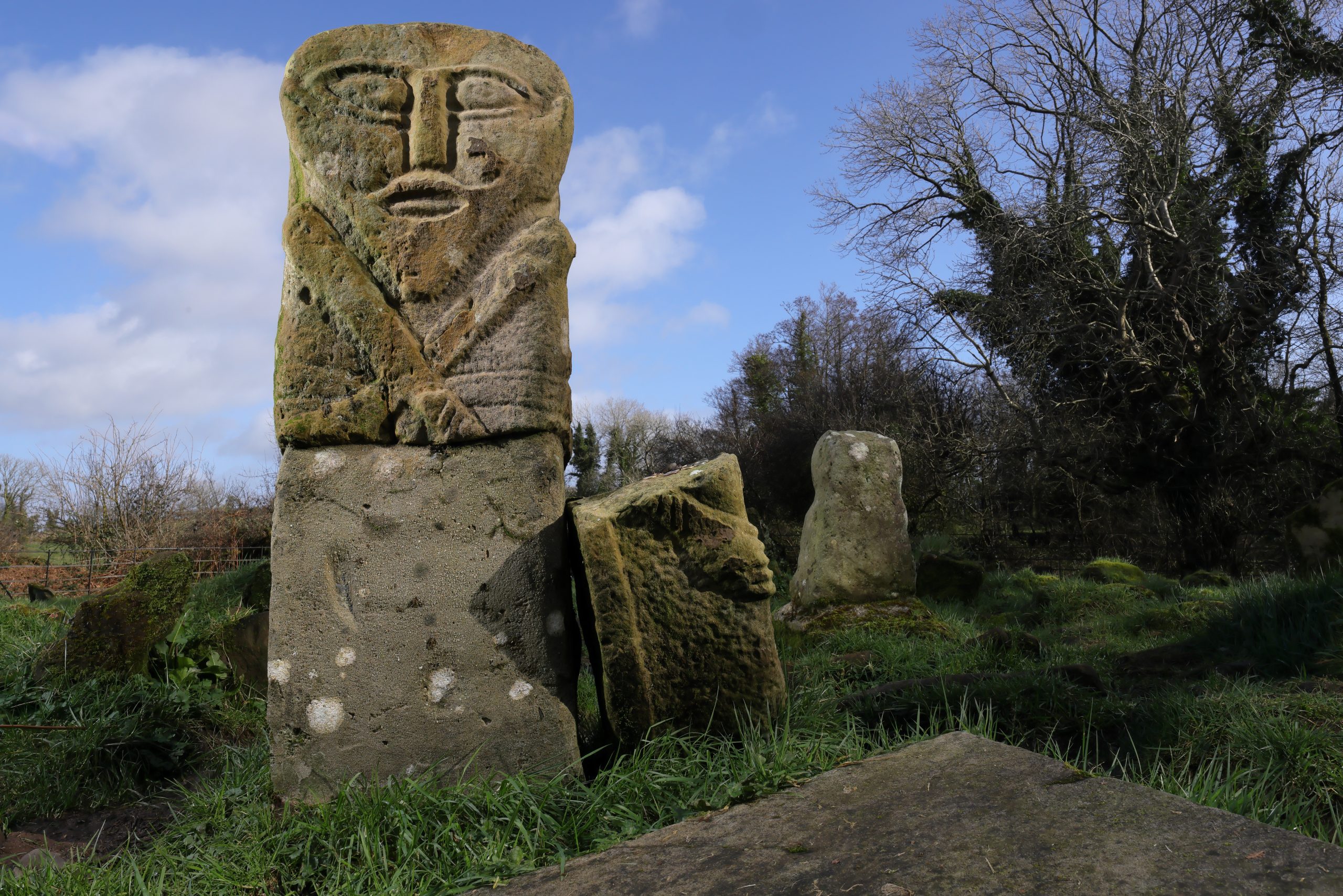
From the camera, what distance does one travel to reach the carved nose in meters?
3.44

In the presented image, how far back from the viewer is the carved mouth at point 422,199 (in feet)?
11.2

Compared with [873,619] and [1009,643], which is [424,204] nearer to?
[1009,643]

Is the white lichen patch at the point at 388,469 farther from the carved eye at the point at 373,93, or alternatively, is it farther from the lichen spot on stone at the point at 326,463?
the carved eye at the point at 373,93

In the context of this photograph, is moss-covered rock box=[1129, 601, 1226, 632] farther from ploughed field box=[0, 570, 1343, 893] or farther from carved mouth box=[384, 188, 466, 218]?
carved mouth box=[384, 188, 466, 218]

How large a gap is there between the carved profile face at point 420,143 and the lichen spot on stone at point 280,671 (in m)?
1.45

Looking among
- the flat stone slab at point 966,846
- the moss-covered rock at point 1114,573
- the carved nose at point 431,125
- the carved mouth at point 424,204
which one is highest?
the carved nose at point 431,125

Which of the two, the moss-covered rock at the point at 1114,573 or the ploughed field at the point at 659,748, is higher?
the ploughed field at the point at 659,748

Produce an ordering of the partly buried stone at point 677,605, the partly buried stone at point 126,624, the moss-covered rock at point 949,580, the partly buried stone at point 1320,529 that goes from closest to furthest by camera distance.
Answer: the partly buried stone at point 677,605, the partly buried stone at point 126,624, the partly buried stone at point 1320,529, the moss-covered rock at point 949,580

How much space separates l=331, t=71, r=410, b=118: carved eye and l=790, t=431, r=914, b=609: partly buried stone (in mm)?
6009

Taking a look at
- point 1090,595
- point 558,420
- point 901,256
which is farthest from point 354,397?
point 901,256

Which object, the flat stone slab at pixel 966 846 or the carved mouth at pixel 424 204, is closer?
the flat stone slab at pixel 966 846

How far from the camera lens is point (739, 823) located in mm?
2365

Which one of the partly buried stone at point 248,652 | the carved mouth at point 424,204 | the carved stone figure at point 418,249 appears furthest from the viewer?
the partly buried stone at point 248,652

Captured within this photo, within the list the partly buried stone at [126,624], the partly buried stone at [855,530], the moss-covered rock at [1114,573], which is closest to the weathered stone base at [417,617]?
the partly buried stone at [126,624]
